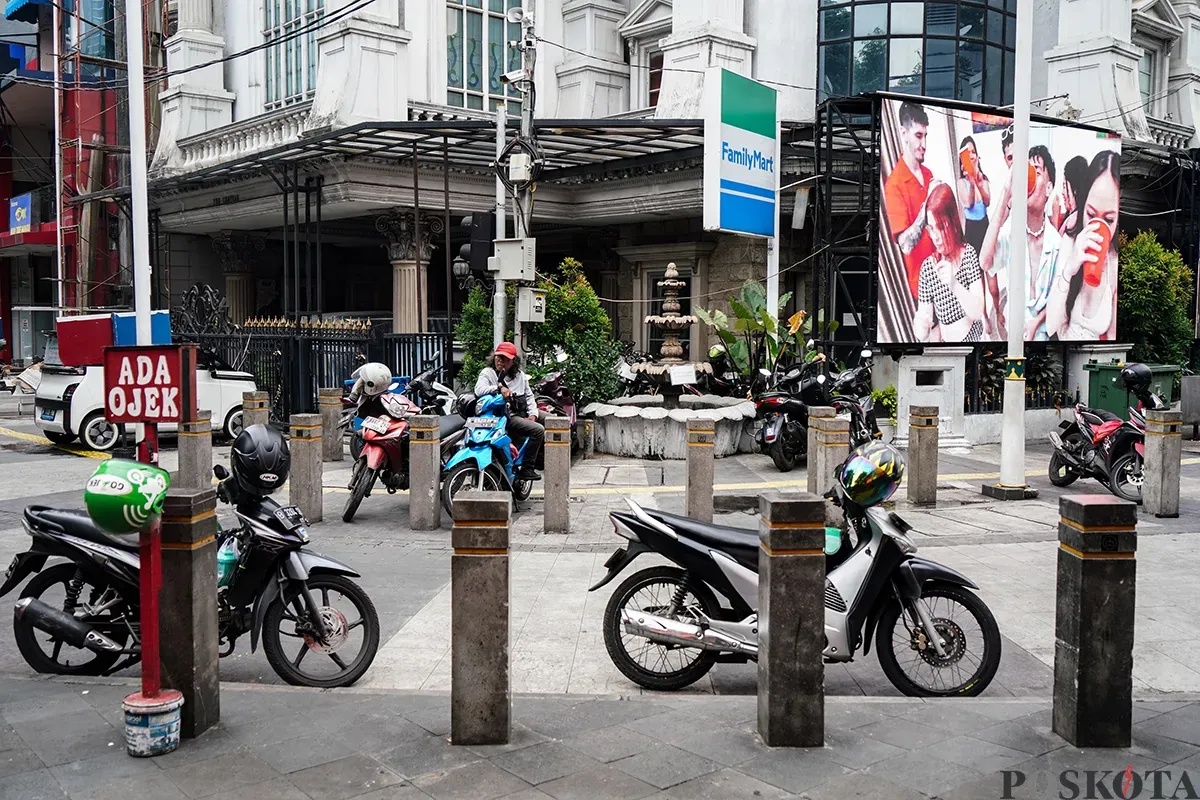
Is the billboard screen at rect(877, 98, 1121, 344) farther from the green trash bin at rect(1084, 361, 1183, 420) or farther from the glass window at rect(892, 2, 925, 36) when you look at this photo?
the glass window at rect(892, 2, 925, 36)

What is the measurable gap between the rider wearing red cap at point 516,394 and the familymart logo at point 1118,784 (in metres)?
6.60

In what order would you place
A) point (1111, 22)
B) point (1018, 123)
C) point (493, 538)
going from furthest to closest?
1. point (1111, 22)
2. point (1018, 123)
3. point (493, 538)

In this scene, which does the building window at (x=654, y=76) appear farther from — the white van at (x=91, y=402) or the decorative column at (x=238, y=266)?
the white van at (x=91, y=402)

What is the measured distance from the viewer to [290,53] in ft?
76.4

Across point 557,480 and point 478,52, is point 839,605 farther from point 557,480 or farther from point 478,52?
point 478,52

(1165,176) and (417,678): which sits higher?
(1165,176)

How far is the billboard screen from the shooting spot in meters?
15.4

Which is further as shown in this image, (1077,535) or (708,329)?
(708,329)

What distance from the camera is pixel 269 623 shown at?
5.44 m

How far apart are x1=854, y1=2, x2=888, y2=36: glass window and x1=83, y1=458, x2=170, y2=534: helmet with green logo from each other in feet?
60.7

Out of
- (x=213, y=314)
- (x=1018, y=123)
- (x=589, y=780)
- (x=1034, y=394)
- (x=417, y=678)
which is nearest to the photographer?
(x=589, y=780)

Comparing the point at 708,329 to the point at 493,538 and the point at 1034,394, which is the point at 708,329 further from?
the point at 493,538

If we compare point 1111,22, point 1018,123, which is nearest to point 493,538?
point 1018,123

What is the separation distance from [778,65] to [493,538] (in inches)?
701
